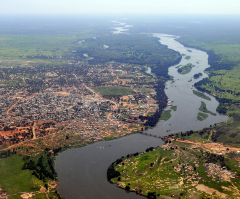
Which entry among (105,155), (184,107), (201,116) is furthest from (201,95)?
(105,155)

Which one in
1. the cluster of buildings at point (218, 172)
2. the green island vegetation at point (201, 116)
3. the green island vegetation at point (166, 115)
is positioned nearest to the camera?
the cluster of buildings at point (218, 172)

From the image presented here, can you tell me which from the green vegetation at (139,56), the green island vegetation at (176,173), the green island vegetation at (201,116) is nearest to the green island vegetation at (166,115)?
the green island vegetation at (201,116)

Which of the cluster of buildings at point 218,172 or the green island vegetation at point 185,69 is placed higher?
the green island vegetation at point 185,69

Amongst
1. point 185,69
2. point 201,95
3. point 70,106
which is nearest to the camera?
point 70,106

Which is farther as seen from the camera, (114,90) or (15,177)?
(114,90)

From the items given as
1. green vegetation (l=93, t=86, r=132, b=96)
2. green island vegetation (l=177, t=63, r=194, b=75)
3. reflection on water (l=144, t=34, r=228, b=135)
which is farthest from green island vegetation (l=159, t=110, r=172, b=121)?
green island vegetation (l=177, t=63, r=194, b=75)

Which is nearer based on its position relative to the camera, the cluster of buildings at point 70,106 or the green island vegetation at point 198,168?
the green island vegetation at point 198,168

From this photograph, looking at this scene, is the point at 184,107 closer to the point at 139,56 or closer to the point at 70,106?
the point at 70,106

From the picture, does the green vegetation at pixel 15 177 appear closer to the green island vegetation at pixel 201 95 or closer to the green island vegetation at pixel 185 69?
the green island vegetation at pixel 201 95
